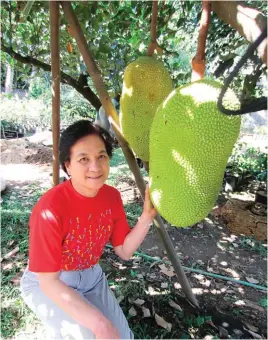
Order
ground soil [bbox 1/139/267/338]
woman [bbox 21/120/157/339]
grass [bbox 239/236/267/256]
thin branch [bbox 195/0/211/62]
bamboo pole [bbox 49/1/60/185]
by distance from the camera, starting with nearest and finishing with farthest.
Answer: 1. thin branch [bbox 195/0/211/62]
2. woman [bbox 21/120/157/339]
3. bamboo pole [bbox 49/1/60/185]
4. ground soil [bbox 1/139/267/338]
5. grass [bbox 239/236/267/256]

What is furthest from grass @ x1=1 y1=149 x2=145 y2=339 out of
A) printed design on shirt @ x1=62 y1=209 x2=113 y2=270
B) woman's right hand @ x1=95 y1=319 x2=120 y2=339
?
woman's right hand @ x1=95 y1=319 x2=120 y2=339

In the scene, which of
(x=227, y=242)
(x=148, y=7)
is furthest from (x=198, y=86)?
(x=227, y=242)

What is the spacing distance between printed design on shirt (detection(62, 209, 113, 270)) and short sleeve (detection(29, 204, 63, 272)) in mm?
80

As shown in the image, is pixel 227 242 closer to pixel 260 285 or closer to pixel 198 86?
pixel 260 285

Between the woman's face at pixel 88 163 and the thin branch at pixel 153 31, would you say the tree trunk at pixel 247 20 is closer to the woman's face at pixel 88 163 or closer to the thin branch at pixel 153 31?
the thin branch at pixel 153 31

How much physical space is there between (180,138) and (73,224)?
578mm

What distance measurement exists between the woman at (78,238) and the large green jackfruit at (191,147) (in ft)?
0.72

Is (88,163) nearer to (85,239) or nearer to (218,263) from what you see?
(85,239)

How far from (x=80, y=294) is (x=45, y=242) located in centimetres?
31

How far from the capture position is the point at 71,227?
1135mm

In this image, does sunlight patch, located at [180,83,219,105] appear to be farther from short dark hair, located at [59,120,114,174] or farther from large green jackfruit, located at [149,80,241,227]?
short dark hair, located at [59,120,114,174]

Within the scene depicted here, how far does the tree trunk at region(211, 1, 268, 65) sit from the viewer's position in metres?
0.47

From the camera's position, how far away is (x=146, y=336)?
5.33ft

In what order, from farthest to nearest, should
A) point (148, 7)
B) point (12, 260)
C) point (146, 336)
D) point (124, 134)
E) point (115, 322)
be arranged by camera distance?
point (12, 260) < point (148, 7) < point (146, 336) < point (115, 322) < point (124, 134)
